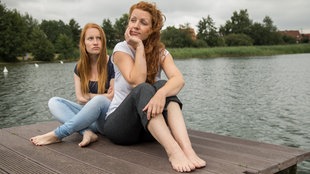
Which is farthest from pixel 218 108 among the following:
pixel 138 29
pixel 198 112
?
pixel 138 29

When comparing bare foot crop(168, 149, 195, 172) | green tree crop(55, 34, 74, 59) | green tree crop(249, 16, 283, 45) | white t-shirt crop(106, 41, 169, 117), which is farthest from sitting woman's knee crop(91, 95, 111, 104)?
green tree crop(249, 16, 283, 45)

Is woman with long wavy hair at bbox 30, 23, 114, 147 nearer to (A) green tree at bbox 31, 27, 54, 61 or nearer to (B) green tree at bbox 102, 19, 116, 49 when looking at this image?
(A) green tree at bbox 31, 27, 54, 61

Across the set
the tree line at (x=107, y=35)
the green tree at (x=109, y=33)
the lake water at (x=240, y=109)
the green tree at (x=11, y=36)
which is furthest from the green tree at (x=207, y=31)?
the lake water at (x=240, y=109)

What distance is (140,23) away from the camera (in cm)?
322

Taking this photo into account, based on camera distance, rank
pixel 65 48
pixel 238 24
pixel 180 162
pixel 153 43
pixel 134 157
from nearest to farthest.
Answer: pixel 180 162
pixel 134 157
pixel 153 43
pixel 65 48
pixel 238 24

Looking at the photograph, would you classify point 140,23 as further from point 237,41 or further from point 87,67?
point 237,41

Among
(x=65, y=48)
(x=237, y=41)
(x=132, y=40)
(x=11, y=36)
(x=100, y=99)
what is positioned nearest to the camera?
(x=132, y=40)

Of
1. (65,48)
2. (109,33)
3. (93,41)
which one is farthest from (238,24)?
(93,41)

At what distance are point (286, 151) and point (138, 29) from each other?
168 cm

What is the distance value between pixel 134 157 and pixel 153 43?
3.25 ft

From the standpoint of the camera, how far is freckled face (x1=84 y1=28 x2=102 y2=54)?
393 cm

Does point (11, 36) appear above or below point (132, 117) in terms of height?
above

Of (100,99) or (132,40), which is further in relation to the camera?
(100,99)

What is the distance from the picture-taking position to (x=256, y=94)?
13.8 m
